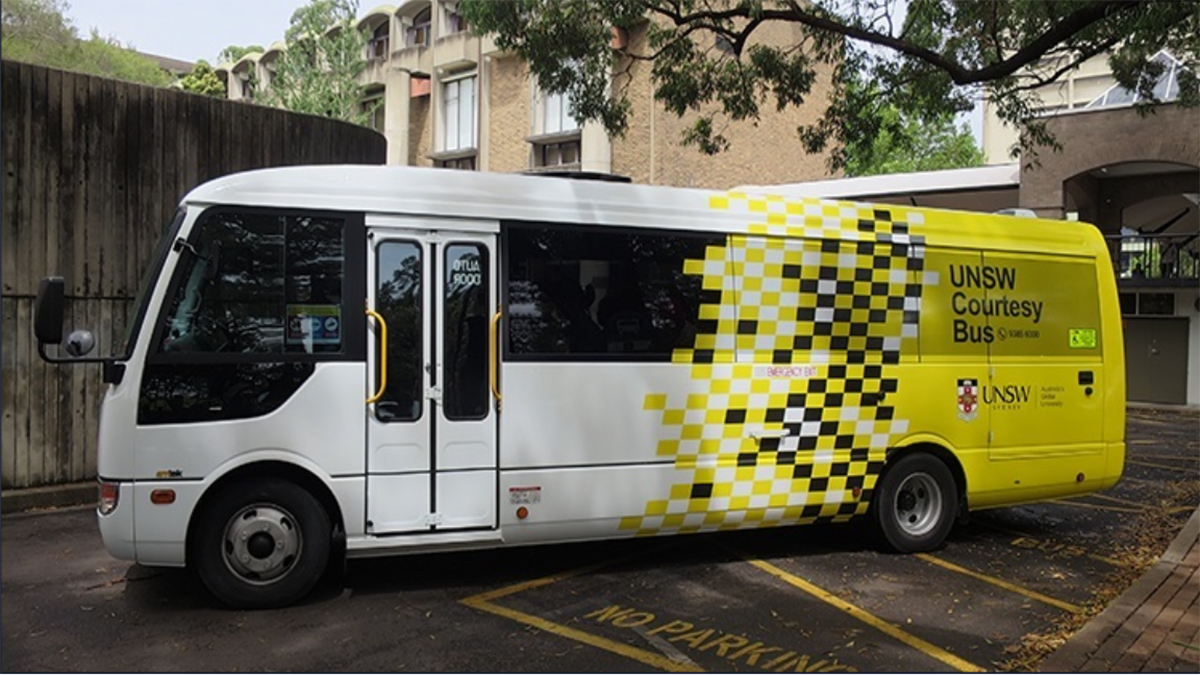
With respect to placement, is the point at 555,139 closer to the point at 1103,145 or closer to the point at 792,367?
the point at 1103,145

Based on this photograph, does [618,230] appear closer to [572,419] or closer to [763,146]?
[572,419]

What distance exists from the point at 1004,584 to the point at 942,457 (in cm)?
122

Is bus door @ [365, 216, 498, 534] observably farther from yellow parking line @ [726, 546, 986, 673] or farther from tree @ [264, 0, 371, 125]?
tree @ [264, 0, 371, 125]

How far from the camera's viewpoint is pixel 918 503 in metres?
7.66

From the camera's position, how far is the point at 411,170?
242 inches

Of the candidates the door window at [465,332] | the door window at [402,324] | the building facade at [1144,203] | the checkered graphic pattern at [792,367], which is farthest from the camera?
the building facade at [1144,203]

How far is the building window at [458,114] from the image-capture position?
40188 millimetres

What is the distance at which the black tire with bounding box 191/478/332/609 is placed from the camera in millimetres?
5688

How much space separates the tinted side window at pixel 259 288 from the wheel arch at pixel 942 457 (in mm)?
4457

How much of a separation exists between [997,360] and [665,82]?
638 cm

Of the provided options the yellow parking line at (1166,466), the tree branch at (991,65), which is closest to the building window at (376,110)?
the tree branch at (991,65)

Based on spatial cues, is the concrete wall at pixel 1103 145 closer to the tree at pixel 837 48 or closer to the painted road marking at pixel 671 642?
the tree at pixel 837 48

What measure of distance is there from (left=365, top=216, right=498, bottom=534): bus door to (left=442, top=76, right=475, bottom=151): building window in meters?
34.8

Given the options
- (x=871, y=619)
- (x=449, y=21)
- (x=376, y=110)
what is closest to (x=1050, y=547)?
(x=871, y=619)
